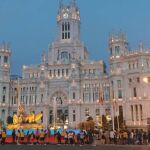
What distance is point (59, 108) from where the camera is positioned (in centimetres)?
11788

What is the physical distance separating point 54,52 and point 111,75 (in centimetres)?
3074

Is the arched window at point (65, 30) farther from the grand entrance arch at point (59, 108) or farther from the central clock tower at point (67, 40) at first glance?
the grand entrance arch at point (59, 108)

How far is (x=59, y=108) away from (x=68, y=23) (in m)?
40.6

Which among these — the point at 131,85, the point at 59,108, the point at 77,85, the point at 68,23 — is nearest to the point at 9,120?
the point at 59,108

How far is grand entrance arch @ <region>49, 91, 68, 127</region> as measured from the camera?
379 feet

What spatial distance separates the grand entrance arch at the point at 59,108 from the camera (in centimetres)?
11544

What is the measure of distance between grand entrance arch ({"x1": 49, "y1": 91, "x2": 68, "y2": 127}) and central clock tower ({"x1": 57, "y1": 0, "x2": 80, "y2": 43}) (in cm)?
2609

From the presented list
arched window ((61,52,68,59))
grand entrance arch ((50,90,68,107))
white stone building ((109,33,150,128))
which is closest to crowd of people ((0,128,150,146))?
white stone building ((109,33,150,128))

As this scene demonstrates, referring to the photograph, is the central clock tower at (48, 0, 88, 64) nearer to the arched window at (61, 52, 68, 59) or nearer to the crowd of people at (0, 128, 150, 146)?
the arched window at (61, 52, 68, 59)

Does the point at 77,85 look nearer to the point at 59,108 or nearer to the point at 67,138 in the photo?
the point at 59,108

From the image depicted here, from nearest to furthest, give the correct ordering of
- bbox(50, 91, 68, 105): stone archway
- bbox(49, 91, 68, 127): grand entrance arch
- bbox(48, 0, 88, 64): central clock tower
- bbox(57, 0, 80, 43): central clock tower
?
bbox(49, 91, 68, 127): grand entrance arch < bbox(50, 91, 68, 105): stone archway < bbox(48, 0, 88, 64): central clock tower < bbox(57, 0, 80, 43): central clock tower

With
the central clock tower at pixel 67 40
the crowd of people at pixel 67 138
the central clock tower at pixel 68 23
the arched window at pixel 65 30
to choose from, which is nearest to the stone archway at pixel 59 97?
the central clock tower at pixel 67 40

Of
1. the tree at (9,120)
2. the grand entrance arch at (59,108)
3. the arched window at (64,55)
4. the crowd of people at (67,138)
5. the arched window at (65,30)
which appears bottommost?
the crowd of people at (67,138)

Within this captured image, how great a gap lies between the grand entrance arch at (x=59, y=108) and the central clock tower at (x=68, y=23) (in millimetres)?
26092
